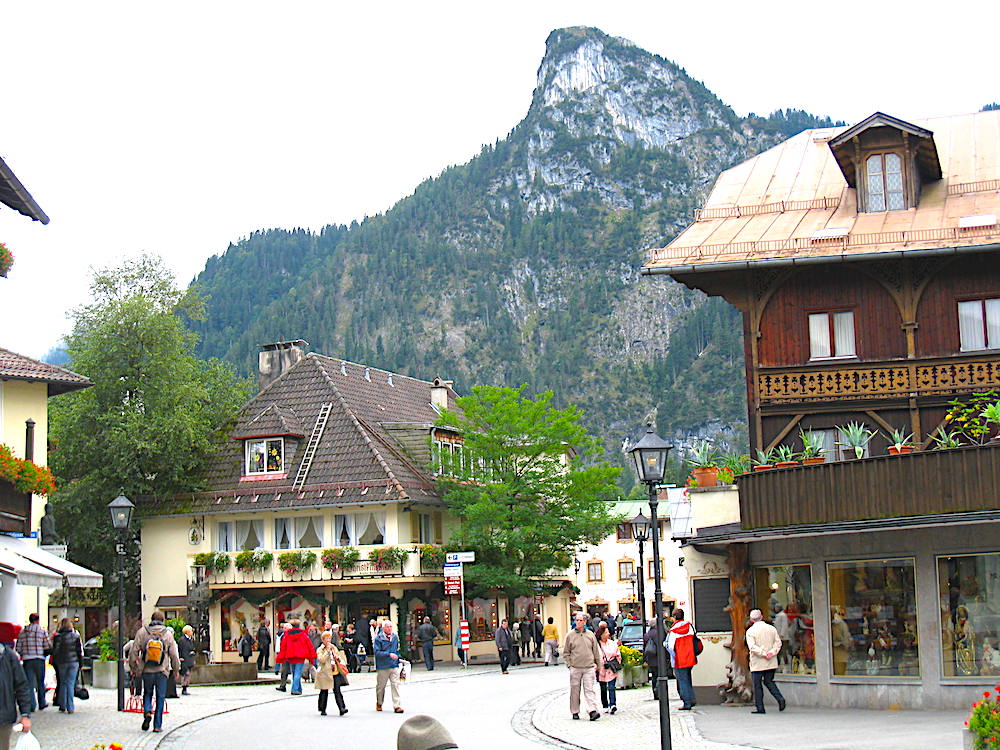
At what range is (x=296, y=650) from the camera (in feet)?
97.2

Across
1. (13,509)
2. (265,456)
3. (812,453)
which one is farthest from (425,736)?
(265,456)

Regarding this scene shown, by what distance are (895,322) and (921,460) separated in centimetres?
1118

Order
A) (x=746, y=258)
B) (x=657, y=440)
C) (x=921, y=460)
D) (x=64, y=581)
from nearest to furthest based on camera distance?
(x=657, y=440)
(x=921, y=460)
(x=64, y=581)
(x=746, y=258)

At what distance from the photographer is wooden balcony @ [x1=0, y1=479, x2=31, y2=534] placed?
2633cm

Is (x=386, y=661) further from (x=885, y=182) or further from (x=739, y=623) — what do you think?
(x=885, y=182)

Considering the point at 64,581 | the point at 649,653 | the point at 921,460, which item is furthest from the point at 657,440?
the point at 64,581

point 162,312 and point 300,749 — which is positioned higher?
point 162,312

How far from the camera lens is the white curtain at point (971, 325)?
30766 mm

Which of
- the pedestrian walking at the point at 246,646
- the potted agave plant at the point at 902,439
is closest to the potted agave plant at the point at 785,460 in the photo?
the potted agave plant at the point at 902,439

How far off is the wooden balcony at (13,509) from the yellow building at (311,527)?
1980cm

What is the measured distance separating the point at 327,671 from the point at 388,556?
2349 centimetres

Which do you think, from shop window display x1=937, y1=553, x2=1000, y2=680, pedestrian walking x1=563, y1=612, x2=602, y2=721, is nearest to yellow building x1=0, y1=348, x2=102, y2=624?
pedestrian walking x1=563, y1=612, x2=602, y2=721

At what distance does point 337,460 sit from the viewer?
50812mm

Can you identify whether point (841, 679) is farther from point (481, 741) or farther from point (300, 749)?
point (300, 749)
